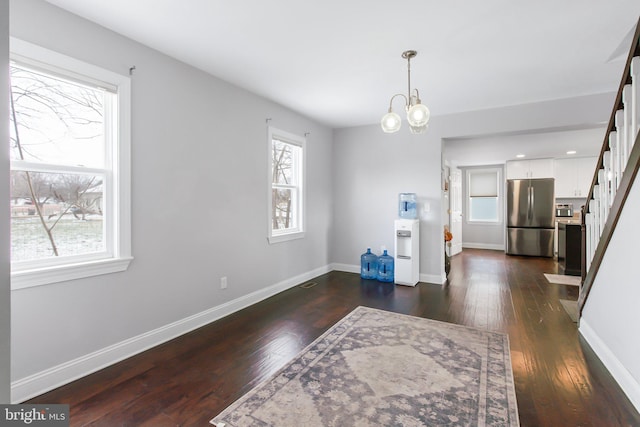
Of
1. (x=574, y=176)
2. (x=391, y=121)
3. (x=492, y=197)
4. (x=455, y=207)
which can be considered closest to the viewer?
(x=391, y=121)

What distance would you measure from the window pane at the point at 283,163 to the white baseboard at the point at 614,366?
12.1 feet

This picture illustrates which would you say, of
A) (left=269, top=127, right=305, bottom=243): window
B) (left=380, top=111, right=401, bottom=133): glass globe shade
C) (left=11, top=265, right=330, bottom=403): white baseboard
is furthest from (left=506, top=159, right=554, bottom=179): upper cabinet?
(left=11, top=265, right=330, bottom=403): white baseboard

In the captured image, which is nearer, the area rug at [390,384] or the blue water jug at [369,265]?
the area rug at [390,384]

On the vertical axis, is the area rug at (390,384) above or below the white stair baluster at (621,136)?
below

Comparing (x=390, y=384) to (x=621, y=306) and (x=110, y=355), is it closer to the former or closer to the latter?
(x=621, y=306)

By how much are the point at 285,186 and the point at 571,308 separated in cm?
387

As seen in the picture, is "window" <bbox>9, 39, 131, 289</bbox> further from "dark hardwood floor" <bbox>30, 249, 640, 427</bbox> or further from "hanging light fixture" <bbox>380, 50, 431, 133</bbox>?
"hanging light fixture" <bbox>380, 50, 431, 133</bbox>

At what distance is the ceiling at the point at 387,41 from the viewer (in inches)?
83.4

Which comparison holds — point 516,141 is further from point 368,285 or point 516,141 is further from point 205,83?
point 205,83

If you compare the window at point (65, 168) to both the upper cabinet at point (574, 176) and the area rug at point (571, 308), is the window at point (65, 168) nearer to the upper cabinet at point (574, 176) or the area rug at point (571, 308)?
the area rug at point (571, 308)

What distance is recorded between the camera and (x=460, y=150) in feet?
23.0

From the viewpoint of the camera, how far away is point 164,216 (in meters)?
2.75
